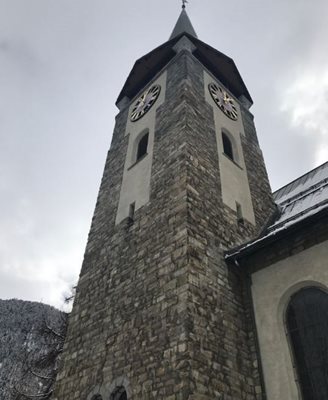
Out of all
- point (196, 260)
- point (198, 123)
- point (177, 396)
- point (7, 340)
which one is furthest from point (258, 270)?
point (7, 340)

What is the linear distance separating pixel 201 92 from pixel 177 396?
989 centimetres

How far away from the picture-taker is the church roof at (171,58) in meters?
15.8

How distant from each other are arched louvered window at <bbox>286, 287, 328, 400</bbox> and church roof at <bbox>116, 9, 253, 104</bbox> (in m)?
11.4

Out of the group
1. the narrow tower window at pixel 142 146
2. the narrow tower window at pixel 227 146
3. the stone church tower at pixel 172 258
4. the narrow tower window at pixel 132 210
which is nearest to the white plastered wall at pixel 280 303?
the stone church tower at pixel 172 258

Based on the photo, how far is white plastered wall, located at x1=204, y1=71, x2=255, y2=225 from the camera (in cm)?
1079

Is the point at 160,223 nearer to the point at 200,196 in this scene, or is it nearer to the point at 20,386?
the point at 200,196

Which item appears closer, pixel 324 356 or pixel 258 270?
pixel 324 356

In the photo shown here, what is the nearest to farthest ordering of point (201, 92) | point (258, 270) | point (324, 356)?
point (324, 356), point (258, 270), point (201, 92)

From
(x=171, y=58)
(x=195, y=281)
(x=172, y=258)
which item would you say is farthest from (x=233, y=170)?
(x=171, y=58)

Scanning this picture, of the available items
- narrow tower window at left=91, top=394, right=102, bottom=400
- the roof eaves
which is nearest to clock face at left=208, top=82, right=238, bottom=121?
the roof eaves

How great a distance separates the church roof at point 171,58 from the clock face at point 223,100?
1.78 meters

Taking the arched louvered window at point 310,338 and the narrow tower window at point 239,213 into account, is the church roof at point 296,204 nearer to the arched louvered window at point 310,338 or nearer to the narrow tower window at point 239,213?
the narrow tower window at point 239,213

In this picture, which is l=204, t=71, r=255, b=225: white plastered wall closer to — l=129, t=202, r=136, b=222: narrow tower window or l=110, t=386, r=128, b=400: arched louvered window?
l=129, t=202, r=136, b=222: narrow tower window

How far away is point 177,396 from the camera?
19.7 feet
